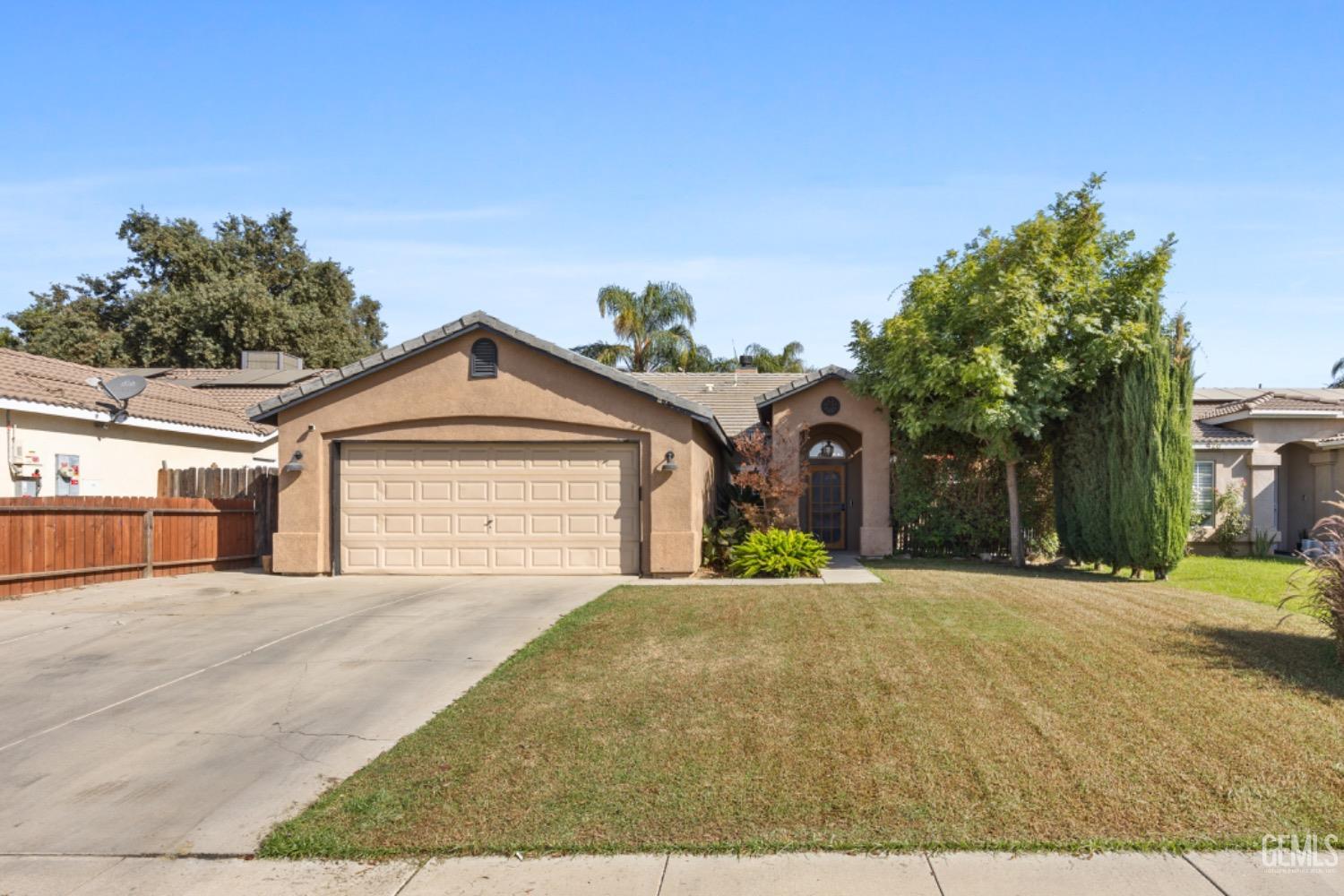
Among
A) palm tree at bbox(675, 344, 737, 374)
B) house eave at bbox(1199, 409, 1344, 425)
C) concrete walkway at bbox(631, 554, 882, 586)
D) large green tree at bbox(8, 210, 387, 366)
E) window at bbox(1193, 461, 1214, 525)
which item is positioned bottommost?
concrete walkway at bbox(631, 554, 882, 586)

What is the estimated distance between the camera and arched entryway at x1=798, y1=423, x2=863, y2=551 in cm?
1980

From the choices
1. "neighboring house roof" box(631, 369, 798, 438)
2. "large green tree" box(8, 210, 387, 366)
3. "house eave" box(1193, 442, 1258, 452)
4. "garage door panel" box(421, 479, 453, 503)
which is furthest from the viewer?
"large green tree" box(8, 210, 387, 366)

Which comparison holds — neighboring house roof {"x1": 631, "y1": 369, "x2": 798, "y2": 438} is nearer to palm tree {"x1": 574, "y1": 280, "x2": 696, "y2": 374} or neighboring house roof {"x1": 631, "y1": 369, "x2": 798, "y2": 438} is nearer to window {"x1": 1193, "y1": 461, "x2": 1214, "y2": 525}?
palm tree {"x1": 574, "y1": 280, "x2": 696, "y2": 374}

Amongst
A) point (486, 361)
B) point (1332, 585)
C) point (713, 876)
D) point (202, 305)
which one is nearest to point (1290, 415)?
point (1332, 585)

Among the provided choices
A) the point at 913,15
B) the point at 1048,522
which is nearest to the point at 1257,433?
the point at 1048,522

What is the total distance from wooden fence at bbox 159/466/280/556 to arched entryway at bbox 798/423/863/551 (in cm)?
1127

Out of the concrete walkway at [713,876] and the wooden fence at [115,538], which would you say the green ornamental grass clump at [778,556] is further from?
the concrete walkway at [713,876]

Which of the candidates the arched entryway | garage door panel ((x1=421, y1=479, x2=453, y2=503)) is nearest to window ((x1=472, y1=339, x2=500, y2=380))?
garage door panel ((x1=421, y1=479, x2=453, y2=503))

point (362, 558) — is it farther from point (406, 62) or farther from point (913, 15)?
point (913, 15)

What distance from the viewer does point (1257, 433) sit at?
1959 centimetres

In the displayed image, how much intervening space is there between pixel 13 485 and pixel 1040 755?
1523 cm

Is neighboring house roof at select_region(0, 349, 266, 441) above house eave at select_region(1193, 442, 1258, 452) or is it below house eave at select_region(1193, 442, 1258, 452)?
above

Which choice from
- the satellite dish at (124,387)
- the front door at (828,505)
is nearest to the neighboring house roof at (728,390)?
the front door at (828,505)

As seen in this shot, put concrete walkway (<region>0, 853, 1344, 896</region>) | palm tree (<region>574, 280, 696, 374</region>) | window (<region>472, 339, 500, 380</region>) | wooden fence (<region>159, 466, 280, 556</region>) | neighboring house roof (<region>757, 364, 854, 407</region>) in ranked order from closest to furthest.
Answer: concrete walkway (<region>0, 853, 1344, 896</region>) → window (<region>472, 339, 500, 380</region>) → wooden fence (<region>159, 466, 280, 556</region>) → neighboring house roof (<region>757, 364, 854, 407</region>) → palm tree (<region>574, 280, 696, 374</region>)
